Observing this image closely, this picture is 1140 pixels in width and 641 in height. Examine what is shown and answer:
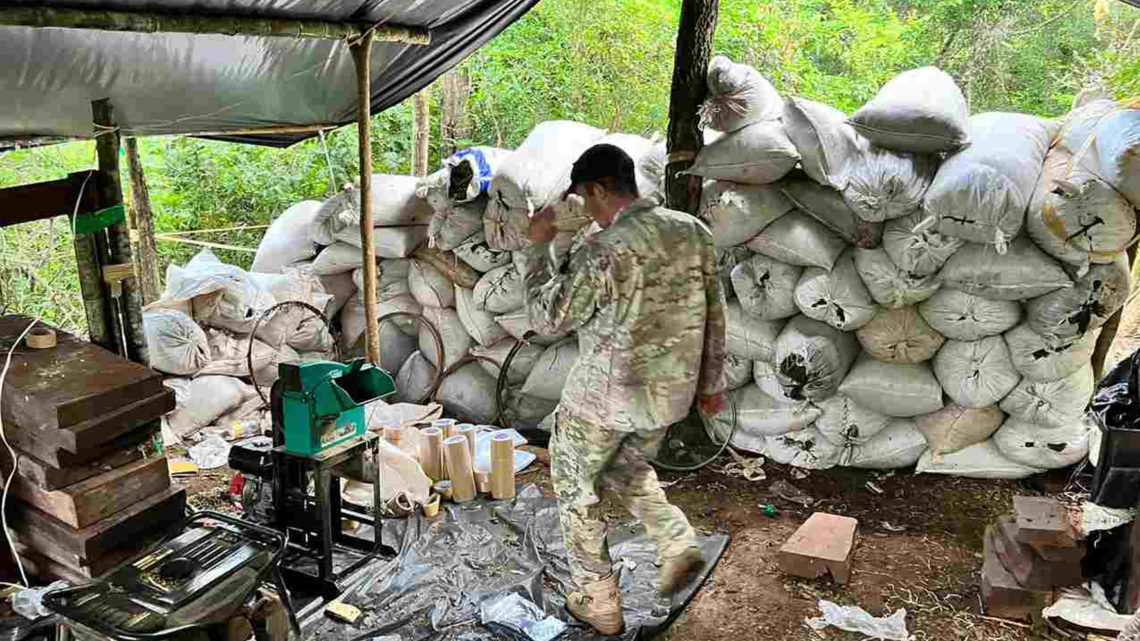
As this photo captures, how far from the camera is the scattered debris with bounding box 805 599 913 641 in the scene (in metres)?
2.79

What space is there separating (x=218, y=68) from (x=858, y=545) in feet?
12.4

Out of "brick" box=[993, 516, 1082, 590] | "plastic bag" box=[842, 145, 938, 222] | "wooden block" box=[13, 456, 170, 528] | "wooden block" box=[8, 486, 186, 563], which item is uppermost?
"plastic bag" box=[842, 145, 938, 222]

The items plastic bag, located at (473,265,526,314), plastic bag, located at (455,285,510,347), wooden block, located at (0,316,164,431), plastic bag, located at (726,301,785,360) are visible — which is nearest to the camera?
wooden block, located at (0,316,164,431)

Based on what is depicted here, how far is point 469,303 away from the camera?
4.70m

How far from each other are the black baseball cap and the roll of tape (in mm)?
1796

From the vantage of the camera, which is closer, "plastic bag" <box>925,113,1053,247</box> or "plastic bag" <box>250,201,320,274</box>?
"plastic bag" <box>925,113,1053,247</box>

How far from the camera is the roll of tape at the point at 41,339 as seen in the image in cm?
244

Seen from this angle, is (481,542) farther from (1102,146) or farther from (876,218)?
(1102,146)

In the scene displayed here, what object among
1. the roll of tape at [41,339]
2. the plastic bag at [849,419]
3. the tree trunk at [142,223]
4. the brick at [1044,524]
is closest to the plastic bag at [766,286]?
the plastic bag at [849,419]

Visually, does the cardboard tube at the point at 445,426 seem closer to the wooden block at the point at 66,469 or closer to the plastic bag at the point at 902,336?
the wooden block at the point at 66,469

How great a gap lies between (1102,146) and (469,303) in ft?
10.7

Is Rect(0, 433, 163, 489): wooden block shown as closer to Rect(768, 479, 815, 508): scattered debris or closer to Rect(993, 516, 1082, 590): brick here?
Rect(768, 479, 815, 508): scattered debris

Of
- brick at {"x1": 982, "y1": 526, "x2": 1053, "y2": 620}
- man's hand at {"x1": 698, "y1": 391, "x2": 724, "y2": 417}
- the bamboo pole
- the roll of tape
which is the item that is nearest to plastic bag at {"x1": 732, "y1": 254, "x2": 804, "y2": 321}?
man's hand at {"x1": 698, "y1": 391, "x2": 724, "y2": 417}

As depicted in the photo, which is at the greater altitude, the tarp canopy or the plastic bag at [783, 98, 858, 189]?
the tarp canopy
